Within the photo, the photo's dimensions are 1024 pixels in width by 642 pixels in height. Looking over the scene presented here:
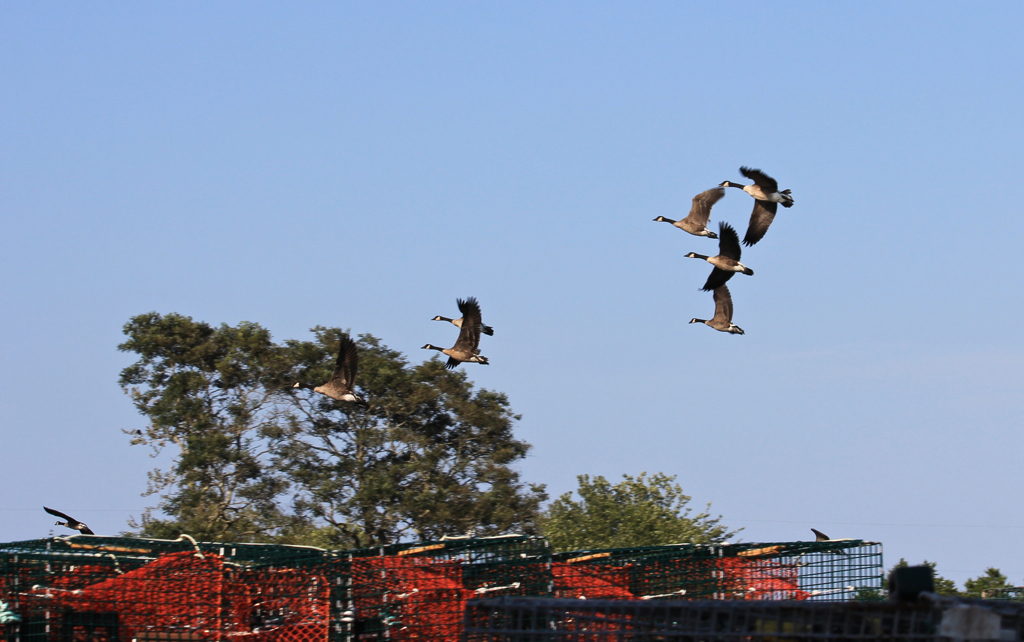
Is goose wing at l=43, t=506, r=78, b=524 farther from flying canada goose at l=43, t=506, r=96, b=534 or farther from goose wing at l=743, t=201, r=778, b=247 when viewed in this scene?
goose wing at l=743, t=201, r=778, b=247

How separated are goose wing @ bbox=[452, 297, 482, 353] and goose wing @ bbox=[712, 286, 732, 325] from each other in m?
4.14

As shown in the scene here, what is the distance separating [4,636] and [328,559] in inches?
113

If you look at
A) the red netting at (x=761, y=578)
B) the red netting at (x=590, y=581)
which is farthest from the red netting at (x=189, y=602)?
the red netting at (x=761, y=578)

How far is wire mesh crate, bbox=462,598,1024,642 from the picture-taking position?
478 centimetres

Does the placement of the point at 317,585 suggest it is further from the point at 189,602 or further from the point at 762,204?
the point at 762,204

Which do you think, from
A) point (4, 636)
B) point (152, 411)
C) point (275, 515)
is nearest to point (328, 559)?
point (4, 636)

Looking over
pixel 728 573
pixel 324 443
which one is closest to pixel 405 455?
pixel 324 443

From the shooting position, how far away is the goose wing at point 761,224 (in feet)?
62.3

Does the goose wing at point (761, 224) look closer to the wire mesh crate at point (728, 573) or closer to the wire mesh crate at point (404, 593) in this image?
the wire mesh crate at point (728, 573)

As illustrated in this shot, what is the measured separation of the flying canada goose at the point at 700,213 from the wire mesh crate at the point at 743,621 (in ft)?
48.4

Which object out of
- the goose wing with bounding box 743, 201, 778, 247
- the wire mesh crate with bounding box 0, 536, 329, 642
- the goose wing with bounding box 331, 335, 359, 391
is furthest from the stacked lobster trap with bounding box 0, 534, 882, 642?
the goose wing with bounding box 331, 335, 359, 391

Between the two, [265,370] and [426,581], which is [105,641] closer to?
[426,581]

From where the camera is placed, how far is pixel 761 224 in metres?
19.1

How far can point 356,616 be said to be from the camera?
11.8m
